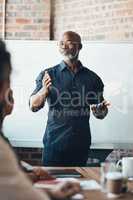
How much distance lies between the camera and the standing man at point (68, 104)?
3.89 metres

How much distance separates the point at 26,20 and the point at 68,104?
1485 millimetres

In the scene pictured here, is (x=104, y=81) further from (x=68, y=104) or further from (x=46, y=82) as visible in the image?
(x=46, y=82)

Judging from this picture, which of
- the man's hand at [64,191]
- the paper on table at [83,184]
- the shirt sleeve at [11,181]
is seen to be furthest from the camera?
the paper on table at [83,184]

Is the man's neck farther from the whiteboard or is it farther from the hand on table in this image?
the hand on table

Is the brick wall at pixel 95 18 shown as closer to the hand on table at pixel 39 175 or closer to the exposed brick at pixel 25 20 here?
the exposed brick at pixel 25 20

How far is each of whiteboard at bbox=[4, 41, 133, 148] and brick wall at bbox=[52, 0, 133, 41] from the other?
30 centimetres

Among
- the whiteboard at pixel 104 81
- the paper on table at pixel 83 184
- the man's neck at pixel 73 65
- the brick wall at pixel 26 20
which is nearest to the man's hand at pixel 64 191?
the paper on table at pixel 83 184

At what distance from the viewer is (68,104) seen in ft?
13.1

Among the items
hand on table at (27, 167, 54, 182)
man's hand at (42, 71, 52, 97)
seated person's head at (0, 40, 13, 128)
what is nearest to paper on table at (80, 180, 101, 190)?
hand on table at (27, 167, 54, 182)

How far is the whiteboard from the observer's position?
450cm

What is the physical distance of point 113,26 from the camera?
4777 mm

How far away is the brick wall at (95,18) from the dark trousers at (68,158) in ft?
4.58

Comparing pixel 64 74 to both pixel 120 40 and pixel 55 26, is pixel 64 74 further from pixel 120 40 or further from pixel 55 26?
pixel 55 26

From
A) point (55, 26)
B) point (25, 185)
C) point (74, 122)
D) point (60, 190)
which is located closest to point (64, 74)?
point (74, 122)
